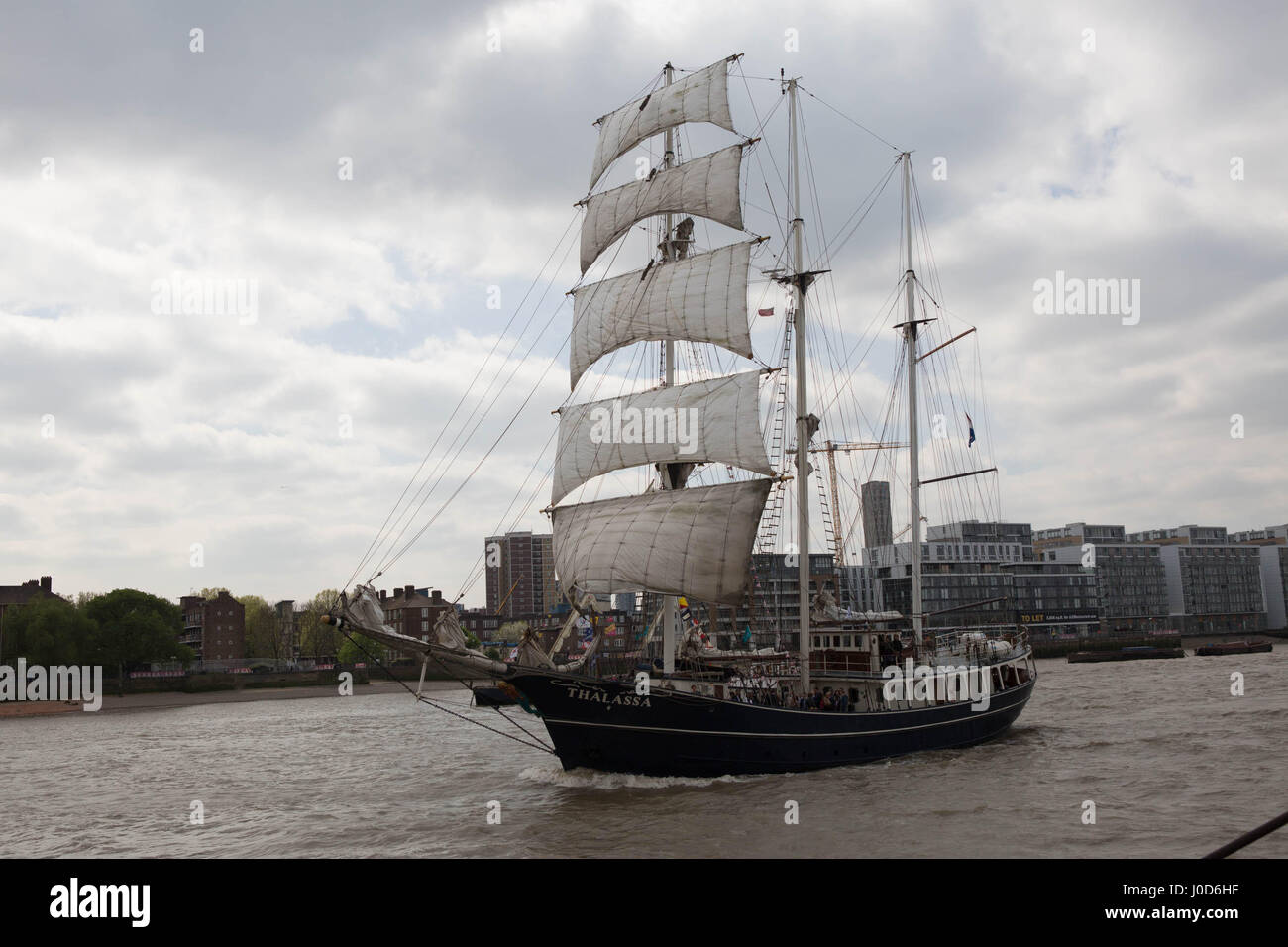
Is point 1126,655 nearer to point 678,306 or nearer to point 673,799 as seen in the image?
point 678,306

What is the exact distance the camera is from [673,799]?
2675 centimetres

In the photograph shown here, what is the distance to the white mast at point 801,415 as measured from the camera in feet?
112

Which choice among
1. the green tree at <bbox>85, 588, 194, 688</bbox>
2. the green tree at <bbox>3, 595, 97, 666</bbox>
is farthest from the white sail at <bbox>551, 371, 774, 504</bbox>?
the green tree at <bbox>85, 588, 194, 688</bbox>

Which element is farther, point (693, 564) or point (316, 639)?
point (316, 639)

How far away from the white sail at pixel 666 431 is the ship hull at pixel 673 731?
9.44 metres

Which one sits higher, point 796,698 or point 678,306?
point 678,306

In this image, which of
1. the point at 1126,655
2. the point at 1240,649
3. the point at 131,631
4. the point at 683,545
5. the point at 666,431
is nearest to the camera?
the point at 683,545

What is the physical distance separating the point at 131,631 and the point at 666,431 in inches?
3139

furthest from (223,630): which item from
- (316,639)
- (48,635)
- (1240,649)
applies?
(1240,649)

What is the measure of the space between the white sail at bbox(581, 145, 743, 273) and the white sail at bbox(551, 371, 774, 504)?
291 inches

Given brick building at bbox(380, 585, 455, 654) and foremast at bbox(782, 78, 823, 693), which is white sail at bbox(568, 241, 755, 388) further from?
→ brick building at bbox(380, 585, 455, 654)

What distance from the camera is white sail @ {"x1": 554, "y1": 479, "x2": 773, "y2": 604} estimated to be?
34.3 m
